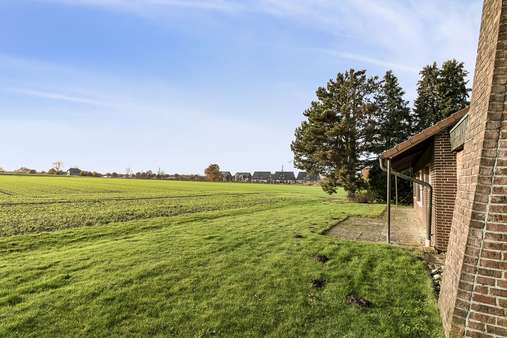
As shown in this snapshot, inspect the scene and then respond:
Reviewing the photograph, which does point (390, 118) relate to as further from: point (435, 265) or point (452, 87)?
point (435, 265)

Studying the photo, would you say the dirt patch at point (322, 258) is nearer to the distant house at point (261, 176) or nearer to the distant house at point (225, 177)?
the distant house at point (225, 177)

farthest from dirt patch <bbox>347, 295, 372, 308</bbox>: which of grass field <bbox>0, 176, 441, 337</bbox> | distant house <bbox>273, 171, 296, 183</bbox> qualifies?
distant house <bbox>273, 171, 296, 183</bbox>

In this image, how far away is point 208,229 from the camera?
10.7 meters

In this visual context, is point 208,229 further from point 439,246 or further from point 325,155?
point 325,155

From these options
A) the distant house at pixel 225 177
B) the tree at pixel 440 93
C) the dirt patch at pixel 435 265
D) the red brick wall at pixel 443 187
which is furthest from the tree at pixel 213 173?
the dirt patch at pixel 435 265

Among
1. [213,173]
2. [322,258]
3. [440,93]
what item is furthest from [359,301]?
[213,173]

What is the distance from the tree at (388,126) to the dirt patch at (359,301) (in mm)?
21471

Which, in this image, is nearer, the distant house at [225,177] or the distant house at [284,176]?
the distant house at [225,177]

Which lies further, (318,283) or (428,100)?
(428,100)

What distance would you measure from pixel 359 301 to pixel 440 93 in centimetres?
2784

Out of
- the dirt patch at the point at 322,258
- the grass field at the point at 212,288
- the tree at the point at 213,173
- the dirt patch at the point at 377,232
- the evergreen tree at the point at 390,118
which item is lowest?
the grass field at the point at 212,288

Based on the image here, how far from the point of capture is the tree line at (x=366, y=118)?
990 inches

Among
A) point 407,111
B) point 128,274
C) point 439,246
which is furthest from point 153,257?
point 407,111

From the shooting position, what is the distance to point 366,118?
25.3m
